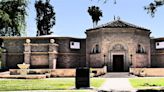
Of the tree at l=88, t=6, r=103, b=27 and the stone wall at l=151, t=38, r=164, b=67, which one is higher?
the tree at l=88, t=6, r=103, b=27

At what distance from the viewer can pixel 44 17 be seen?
6831cm

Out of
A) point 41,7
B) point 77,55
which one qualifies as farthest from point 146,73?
point 41,7

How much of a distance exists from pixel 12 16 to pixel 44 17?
164 feet

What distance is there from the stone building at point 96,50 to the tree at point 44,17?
746 inches

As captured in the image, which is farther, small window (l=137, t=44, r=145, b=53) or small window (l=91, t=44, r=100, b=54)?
small window (l=91, t=44, r=100, b=54)

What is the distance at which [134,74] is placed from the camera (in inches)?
1503

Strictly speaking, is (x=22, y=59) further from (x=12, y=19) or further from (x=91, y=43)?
(x=12, y=19)

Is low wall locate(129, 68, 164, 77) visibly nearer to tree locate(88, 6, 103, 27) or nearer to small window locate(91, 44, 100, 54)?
small window locate(91, 44, 100, 54)

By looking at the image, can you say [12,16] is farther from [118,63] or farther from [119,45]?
[118,63]

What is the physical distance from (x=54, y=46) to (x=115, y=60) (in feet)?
31.3

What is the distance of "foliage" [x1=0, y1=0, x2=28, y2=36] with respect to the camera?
60.2 feet

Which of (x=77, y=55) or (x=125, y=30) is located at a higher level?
(x=125, y=30)

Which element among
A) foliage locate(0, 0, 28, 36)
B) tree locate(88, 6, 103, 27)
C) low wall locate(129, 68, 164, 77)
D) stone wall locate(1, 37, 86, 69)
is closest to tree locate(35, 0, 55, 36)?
tree locate(88, 6, 103, 27)

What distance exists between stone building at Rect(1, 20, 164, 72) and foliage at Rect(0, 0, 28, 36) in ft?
84.6
